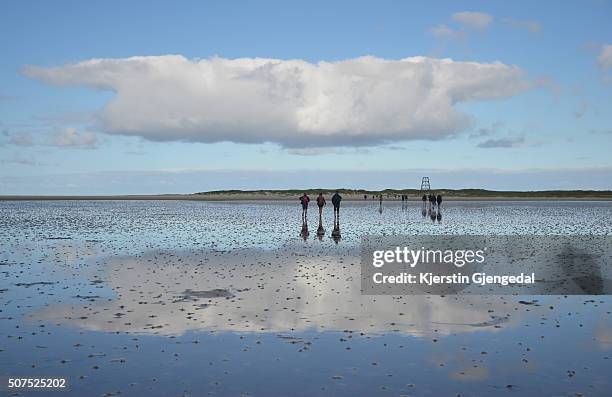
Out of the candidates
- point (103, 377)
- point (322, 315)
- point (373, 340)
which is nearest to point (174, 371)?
point (103, 377)

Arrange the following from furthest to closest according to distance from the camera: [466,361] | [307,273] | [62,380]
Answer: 1. [307,273]
2. [466,361]
3. [62,380]

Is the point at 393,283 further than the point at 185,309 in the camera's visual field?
Yes

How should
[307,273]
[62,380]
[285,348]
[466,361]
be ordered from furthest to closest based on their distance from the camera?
[307,273], [285,348], [466,361], [62,380]

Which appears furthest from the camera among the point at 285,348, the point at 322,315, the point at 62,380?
the point at 322,315

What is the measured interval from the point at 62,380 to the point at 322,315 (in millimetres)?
6981

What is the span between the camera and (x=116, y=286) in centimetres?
2002

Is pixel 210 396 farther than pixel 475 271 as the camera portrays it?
No

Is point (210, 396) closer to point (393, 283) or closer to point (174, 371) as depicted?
point (174, 371)

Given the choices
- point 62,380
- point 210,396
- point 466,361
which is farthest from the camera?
point 466,361

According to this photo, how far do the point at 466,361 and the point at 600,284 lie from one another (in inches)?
448

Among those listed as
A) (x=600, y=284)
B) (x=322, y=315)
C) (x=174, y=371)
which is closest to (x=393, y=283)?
(x=322, y=315)

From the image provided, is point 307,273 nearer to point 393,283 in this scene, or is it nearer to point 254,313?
point 393,283

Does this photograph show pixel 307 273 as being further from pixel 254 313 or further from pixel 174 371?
pixel 174 371

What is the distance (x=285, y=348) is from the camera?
40.0 ft
